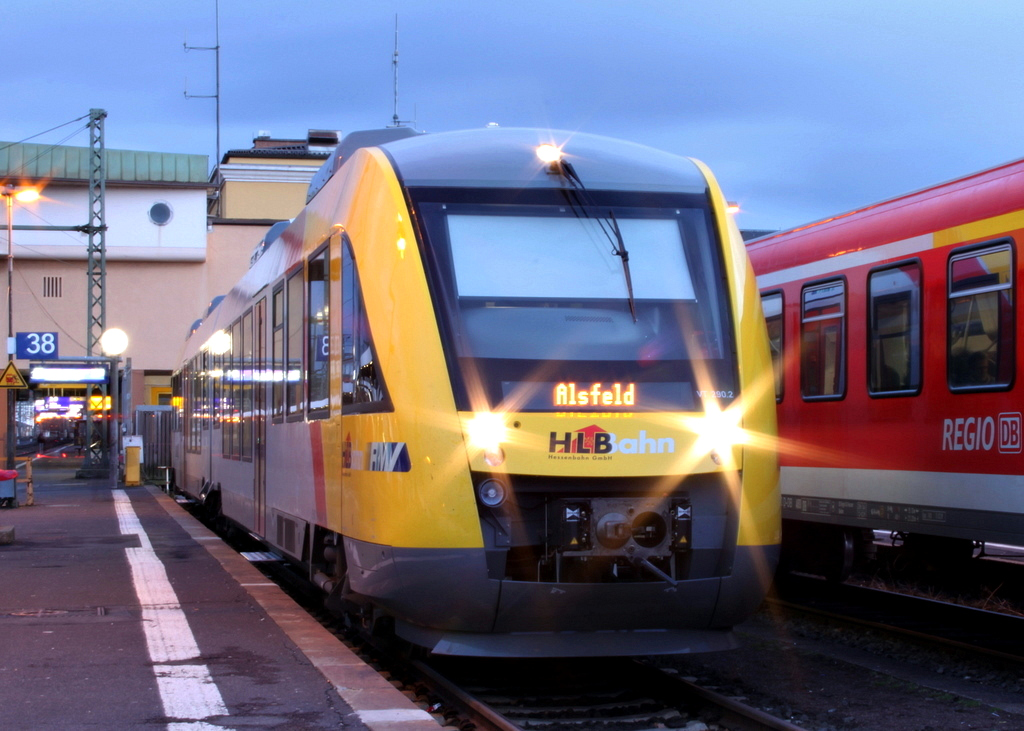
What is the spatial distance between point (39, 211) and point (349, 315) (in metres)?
40.9

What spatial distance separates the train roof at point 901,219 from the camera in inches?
318

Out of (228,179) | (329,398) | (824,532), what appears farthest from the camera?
(228,179)

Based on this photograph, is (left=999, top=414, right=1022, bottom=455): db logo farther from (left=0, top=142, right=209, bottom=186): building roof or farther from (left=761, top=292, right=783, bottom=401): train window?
(left=0, top=142, right=209, bottom=186): building roof

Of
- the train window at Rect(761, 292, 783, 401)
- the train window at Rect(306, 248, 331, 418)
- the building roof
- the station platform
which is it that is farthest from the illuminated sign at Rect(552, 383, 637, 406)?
the building roof

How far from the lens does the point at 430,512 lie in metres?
6.18

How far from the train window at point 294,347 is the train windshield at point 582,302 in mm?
2274

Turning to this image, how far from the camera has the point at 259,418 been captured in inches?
421

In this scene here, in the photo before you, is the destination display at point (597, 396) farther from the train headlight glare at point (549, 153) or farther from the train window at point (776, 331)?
the train window at point (776, 331)

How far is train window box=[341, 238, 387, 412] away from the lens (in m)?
6.69

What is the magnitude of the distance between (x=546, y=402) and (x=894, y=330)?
383 centimetres

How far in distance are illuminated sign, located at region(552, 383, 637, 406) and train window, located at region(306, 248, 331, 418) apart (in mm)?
1828

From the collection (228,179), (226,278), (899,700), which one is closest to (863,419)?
(899,700)

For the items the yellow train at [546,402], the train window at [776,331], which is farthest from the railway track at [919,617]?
the yellow train at [546,402]

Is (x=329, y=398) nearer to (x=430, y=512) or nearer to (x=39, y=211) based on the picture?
(x=430, y=512)
